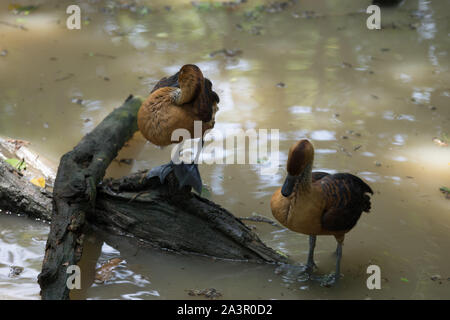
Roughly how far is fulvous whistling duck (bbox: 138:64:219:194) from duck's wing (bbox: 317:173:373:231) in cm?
112

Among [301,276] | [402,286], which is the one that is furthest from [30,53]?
[402,286]

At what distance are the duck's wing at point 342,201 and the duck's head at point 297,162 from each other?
0.95 feet

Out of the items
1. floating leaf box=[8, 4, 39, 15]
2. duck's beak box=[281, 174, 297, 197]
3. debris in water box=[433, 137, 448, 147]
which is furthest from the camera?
floating leaf box=[8, 4, 39, 15]

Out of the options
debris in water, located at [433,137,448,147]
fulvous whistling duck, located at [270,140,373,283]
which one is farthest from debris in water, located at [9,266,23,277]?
debris in water, located at [433,137,448,147]

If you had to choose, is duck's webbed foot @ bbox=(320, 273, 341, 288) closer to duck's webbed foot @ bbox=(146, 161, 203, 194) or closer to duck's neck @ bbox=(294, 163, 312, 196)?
duck's neck @ bbox=(294, 163, 312, 196)

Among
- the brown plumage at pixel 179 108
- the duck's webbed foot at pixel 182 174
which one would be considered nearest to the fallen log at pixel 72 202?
the duck's webbed foot at pixel 182 174

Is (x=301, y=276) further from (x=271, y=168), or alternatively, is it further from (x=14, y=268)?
(x=14, y=268)

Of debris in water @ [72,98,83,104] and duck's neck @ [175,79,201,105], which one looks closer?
duck's neck @ [175,79,201,105]

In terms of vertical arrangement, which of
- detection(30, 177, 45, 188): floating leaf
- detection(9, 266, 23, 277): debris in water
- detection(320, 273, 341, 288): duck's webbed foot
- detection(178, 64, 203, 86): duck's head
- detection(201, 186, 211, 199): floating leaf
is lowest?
detection(320, 273, 341, 288): duck's webbed foot

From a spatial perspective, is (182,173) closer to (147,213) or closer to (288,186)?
(147,213)

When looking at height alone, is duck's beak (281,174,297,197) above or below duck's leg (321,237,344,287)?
above

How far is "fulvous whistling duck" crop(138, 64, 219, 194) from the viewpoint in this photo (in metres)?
3.91

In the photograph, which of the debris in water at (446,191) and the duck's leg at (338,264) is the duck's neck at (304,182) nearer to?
the duck's leg at (338,264)

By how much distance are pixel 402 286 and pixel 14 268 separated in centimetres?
307
